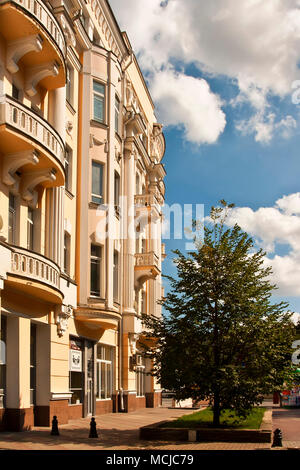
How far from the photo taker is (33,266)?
17047 mm

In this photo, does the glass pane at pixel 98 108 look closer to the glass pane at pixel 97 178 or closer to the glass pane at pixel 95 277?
the glass pane at pixel 97 178

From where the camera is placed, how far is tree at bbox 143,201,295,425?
55.5 feet

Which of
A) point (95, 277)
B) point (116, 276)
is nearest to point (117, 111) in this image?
point (116, 276)

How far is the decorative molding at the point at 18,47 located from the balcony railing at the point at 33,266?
5.68m

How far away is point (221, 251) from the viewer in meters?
18.4

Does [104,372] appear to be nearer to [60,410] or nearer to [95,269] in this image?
[95,269]

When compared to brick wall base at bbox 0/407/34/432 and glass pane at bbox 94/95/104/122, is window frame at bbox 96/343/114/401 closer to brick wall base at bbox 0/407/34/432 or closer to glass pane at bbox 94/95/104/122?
brick wall base at bbox 0/407/34/432

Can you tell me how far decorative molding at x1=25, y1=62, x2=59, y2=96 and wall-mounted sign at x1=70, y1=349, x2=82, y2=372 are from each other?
10.1 meters

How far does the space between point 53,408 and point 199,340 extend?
5.90m

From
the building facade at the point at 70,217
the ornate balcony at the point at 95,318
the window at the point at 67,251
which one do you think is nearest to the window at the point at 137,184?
the building facade at the point at 70,217

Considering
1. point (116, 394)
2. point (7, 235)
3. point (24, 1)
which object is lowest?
point (116, 394)

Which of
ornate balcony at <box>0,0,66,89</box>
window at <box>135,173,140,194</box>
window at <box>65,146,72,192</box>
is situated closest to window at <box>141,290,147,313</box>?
window at <box>135,173,140,194</box>

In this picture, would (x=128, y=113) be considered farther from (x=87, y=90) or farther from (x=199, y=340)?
(x=199, y=340)
